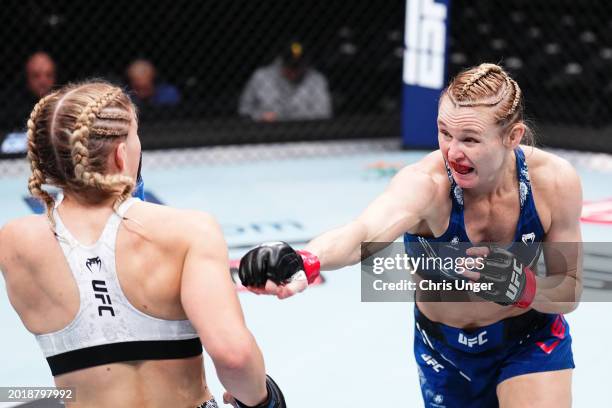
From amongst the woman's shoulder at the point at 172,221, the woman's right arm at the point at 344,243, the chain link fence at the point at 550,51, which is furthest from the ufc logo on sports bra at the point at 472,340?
the chain link fence at the point at 550,51

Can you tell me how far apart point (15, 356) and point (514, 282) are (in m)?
1.78

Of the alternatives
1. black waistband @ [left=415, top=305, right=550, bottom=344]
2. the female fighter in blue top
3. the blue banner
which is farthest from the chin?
the blue banner

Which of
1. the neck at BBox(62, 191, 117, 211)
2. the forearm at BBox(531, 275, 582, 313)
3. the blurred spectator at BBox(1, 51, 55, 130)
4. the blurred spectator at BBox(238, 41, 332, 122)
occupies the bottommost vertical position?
the blurred spectator at BBox(238, 41, 332, 122)

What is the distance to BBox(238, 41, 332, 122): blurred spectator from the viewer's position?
20.0ft

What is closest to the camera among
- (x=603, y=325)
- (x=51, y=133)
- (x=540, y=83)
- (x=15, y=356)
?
(x=51, y=133)

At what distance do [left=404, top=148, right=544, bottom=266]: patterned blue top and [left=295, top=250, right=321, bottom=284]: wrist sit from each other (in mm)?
380

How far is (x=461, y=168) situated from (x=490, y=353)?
44cm

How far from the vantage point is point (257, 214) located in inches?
183

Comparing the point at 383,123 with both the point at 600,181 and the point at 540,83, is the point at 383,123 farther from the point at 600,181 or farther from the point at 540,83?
the point at 600,181

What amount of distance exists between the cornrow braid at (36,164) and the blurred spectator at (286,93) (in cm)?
457

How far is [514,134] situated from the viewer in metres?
2.00

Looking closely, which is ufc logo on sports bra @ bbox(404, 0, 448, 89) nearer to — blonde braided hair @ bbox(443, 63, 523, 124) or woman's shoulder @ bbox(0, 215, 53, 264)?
blonde braided hair @ bbox(443, 63, 523, 124)

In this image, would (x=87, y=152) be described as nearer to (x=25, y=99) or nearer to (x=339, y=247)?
(x=339, y=247)

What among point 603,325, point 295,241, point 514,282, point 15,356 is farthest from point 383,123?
point 514,282
